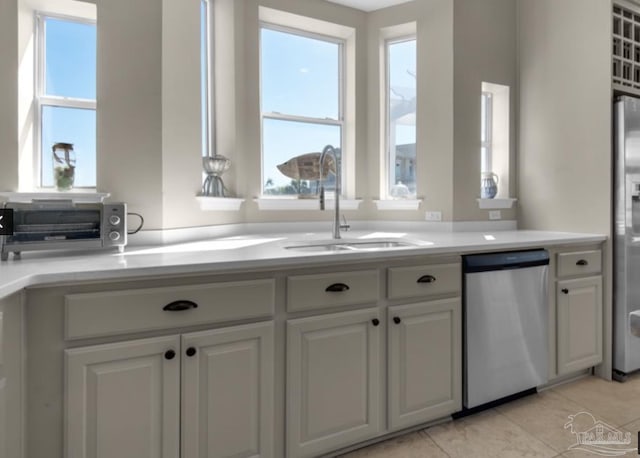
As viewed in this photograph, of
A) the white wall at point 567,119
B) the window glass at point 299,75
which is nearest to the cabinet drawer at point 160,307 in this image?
the window glass at point 299,75

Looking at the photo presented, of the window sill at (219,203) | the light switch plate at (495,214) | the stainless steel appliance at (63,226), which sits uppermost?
the window sill at (219,203)

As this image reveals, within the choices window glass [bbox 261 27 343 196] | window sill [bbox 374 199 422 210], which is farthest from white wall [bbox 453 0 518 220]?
window glass [bbox 261 27 343 196]

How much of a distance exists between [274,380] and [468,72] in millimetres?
2439

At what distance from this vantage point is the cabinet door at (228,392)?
4.42 ft

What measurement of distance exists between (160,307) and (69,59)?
1421 millimetres

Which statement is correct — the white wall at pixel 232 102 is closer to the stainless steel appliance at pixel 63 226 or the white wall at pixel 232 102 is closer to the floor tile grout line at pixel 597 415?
the stainless steel appliance at pixel 63 226

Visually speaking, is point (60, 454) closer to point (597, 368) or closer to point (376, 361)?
point (376, 361)

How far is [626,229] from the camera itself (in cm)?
236

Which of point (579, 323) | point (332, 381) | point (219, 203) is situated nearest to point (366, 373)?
point (332, 381)

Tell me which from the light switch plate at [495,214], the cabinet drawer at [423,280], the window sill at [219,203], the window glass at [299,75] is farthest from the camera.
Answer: the light switch plate at [495,214]

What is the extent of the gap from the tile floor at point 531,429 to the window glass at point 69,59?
2.18 meters

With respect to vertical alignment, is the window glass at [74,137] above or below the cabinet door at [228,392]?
above

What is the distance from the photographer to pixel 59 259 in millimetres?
1428

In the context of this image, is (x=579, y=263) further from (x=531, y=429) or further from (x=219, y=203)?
(x=219, y=203)
